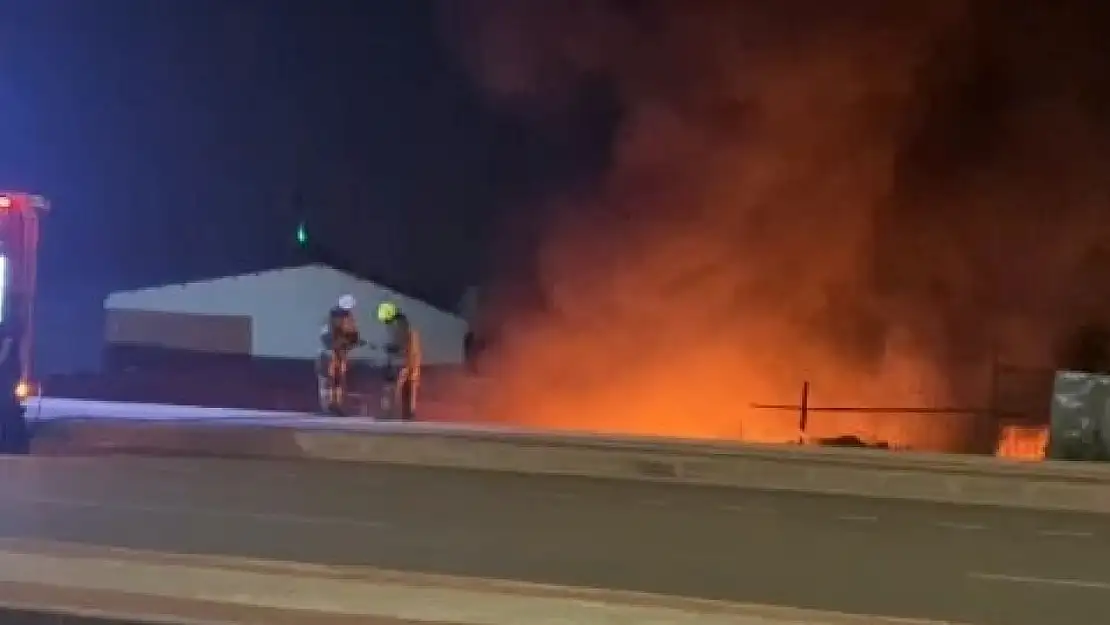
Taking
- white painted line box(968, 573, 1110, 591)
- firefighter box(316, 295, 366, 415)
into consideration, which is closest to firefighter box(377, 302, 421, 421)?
firefighter box(316, 295, 366, 415)

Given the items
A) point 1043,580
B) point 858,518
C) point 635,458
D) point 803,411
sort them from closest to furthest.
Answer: point 1043,580 → point 858,518 → point 635,458 → point 803,411

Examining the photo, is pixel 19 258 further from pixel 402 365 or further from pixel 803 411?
pixel 803 411

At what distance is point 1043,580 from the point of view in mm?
9344

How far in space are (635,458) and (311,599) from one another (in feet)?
26.0

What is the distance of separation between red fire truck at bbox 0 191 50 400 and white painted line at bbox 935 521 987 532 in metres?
7.78

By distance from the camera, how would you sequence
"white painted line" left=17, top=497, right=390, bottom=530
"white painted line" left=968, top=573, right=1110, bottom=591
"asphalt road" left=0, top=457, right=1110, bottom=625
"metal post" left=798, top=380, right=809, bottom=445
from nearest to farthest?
"asphalt road" left=0, top=457, right=1110, bottom=625
"white painted line" left=968, top=573, right=1110, bottom=591
"white painted line" left=17, top=497, right=390, bottom=530
"metal post" left=798, top=380, right=809, bottom=445

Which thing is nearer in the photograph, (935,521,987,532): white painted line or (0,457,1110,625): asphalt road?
(0,457,1110,625): asphalt road

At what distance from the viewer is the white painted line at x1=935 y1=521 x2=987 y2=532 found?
1185 cm

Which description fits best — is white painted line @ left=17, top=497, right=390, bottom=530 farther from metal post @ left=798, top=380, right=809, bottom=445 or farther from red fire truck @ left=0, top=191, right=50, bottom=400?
metal post @ left=798, top=380, right=809, bottom=445

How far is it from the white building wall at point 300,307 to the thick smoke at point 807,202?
1.04 metres

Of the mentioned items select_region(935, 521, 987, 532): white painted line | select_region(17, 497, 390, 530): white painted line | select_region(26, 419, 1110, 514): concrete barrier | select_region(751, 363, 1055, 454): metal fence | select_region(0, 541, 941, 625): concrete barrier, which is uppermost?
select_region(751, 363, 1055, 454): metal fence

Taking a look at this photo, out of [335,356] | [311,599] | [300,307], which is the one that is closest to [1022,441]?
[335,356]

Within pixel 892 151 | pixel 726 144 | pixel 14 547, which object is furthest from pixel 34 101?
pixel 14 547

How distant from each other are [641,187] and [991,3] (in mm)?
6255
